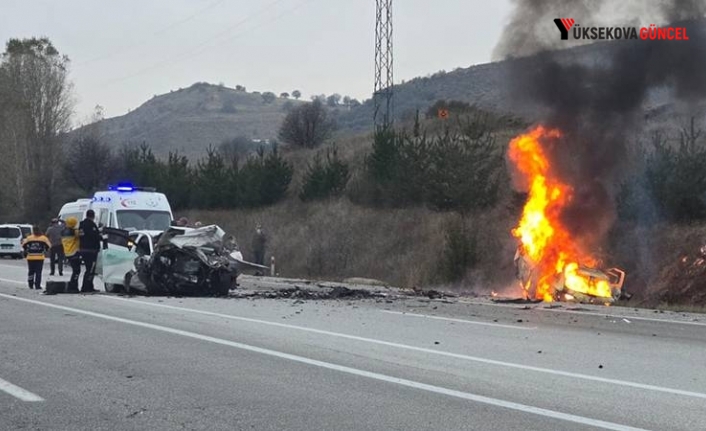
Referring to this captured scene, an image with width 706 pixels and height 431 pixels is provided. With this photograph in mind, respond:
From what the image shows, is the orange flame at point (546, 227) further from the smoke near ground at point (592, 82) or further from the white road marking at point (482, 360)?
the white road marking at point (482, 360)

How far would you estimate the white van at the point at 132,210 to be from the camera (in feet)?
87.1

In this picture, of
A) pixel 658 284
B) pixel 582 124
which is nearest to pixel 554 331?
pixel 582 124

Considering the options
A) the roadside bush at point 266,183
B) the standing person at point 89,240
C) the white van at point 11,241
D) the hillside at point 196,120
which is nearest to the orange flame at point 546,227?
the standing person at point 89,240

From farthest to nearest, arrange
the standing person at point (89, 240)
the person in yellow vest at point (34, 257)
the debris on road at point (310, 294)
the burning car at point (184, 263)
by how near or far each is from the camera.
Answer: the person in yellow vest at point (34, 257)
the debris on road at point (310, 294)
the standing person at point (89, 240)
the burning car at point (184, 263)

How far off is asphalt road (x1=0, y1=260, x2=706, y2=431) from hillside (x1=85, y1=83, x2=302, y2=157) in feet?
354

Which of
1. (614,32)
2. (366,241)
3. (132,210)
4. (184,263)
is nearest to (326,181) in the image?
(366,241)

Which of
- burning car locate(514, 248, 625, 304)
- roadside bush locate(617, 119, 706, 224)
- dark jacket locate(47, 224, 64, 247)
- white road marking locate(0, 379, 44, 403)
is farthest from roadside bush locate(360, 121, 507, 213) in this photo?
white road marking locate(0, 379, 44, 403)

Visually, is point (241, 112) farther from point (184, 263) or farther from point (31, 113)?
point (184, 263)

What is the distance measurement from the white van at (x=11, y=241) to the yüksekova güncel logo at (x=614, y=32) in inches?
1176

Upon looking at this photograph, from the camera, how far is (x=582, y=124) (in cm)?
2070

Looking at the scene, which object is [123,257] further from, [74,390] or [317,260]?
[317,260]

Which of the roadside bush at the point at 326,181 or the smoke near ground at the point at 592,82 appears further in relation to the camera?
the roadside bush at the point at 326,181

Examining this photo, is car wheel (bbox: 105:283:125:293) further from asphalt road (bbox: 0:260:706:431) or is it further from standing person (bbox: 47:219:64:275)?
standing person (bbox: 47:219:64:275)

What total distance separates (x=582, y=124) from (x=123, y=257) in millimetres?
10893
